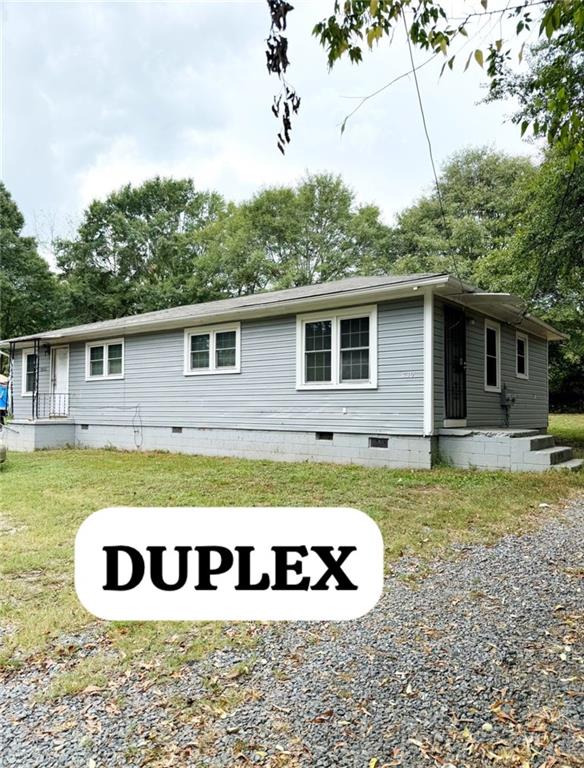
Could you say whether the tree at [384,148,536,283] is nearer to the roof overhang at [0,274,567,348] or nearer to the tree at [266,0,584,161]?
the roof overhang at [0,274,567,348]

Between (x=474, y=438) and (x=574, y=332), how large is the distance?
7.04 meters

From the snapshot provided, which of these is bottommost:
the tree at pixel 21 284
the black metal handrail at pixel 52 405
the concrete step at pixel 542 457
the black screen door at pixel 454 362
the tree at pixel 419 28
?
the concrete step at pixel 542 457

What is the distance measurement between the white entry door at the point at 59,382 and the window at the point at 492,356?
10142mm

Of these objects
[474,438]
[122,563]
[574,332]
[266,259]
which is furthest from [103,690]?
[266,259]

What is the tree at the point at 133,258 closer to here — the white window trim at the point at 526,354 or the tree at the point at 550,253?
the tree at the point at 550,253

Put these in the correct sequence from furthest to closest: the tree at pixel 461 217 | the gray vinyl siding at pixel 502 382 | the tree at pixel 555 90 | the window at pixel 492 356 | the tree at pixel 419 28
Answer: the tree at pixel 461 217
the window at pixel 492 356
the gray vinyl siding at pixel 502 382
the tree at pixel 555 90
the tree at pixel 419 28

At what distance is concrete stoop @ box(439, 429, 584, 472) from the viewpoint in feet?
23.2

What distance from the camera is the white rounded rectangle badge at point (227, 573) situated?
104 inches

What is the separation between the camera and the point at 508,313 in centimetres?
935

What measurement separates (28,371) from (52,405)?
5.00ft

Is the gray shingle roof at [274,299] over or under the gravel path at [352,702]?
over

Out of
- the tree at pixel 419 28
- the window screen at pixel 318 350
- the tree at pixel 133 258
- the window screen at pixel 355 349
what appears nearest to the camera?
the tree at pixel 419 28

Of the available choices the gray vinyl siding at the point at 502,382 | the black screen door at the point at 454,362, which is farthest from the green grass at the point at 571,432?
the black screen door at the point at 454,362

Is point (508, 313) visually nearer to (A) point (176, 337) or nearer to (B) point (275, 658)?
(A) point (176, 337)
